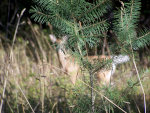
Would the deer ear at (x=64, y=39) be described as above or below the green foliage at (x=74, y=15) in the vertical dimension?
below

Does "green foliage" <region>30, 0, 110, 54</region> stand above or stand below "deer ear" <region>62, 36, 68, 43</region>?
above

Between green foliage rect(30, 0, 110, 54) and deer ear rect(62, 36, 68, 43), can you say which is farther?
deer ear rect(62, 36, 68, 43)

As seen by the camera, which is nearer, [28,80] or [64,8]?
[64,8]

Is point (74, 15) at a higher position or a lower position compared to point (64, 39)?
higher

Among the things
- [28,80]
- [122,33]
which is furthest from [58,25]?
[28,80]

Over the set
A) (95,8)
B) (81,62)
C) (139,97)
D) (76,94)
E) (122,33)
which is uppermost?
(95,8)

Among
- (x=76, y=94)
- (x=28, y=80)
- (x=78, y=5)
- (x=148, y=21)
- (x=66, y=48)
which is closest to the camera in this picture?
(x=78, y=5)

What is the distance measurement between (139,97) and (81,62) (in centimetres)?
134

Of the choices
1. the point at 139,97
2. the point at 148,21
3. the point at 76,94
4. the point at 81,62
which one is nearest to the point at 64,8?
the point at 81,62

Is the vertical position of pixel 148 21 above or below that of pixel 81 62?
above

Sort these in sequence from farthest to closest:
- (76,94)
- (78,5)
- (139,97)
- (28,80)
Answer: (28,80), (139,97), (76,94), (78,5)

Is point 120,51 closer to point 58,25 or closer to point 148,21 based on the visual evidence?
point 58,25

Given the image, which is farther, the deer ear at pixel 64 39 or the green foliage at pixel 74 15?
→ the deer ear at pixel 64 39

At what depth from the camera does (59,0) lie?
3.61 ft
